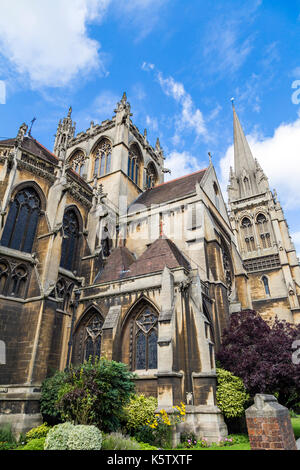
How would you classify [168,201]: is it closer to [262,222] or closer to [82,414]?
[82,414]

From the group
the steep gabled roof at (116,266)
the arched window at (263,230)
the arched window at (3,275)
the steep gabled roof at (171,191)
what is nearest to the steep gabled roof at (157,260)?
the steep gabled roof at (116,266)

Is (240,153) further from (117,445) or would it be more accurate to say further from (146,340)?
(117,445)

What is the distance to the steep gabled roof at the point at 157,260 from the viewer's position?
1442 cm

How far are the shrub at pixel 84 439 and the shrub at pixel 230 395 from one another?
6.76 metres

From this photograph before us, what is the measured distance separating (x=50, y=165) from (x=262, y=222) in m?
30.3

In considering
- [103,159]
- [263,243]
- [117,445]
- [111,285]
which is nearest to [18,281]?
[111,285]

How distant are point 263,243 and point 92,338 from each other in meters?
29.0

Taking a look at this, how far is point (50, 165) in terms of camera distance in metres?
16.8

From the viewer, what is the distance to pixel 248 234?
1518 inches

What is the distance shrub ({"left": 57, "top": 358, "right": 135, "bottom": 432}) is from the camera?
26.6 ft

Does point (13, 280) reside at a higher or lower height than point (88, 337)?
higher

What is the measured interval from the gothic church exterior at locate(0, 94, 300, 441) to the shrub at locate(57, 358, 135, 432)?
203 centimetres

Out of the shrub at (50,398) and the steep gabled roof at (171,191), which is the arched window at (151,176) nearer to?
the steep gabled roof at (171,191)
